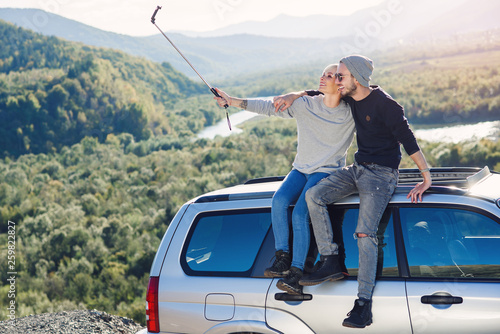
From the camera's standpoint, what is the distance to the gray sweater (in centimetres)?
365

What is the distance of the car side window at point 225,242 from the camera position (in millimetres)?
3447

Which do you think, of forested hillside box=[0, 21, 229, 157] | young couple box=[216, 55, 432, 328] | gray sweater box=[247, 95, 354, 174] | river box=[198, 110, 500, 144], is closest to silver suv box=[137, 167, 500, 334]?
young couple box=[216, 55, 432, 328]

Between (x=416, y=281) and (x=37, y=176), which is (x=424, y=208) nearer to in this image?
(x=416, y=281)

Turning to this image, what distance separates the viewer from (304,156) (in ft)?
12.2

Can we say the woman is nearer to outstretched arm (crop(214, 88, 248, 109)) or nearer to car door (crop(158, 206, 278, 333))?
outstretched arm (crop(214, 88, 248, 109))

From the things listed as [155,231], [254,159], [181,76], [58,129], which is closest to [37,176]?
[58,129]

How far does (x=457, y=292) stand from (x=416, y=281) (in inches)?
9.1

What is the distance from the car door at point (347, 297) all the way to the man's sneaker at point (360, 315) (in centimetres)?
5

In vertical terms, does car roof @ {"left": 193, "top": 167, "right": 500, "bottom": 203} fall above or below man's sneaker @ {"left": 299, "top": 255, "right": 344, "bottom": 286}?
above

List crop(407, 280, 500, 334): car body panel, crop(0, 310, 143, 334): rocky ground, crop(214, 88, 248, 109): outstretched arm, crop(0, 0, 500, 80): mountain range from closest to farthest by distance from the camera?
crop(407, 280, 500, 334): car body panel, crop(214, 88, 248, 109): outstretched arm, crop(0, 310, 143, 334): rocky ground, crop(0, 0, 500, 80): mountain range

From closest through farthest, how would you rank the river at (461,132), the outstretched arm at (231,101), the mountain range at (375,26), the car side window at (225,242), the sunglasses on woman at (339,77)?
the car side window at (225,242) → the sunglasses on woman at (339,77) → the outstretched arm at (231,101) → the mountain range at (375,26) → the river at (461,132)

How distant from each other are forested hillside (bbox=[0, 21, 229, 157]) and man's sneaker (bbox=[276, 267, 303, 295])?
326ft

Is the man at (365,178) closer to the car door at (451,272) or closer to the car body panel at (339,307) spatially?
the car body panel at (339,307)

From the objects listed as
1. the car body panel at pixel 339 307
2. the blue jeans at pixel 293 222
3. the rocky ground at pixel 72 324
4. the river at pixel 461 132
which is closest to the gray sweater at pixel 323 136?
the blue jeans at pixel 293 222
